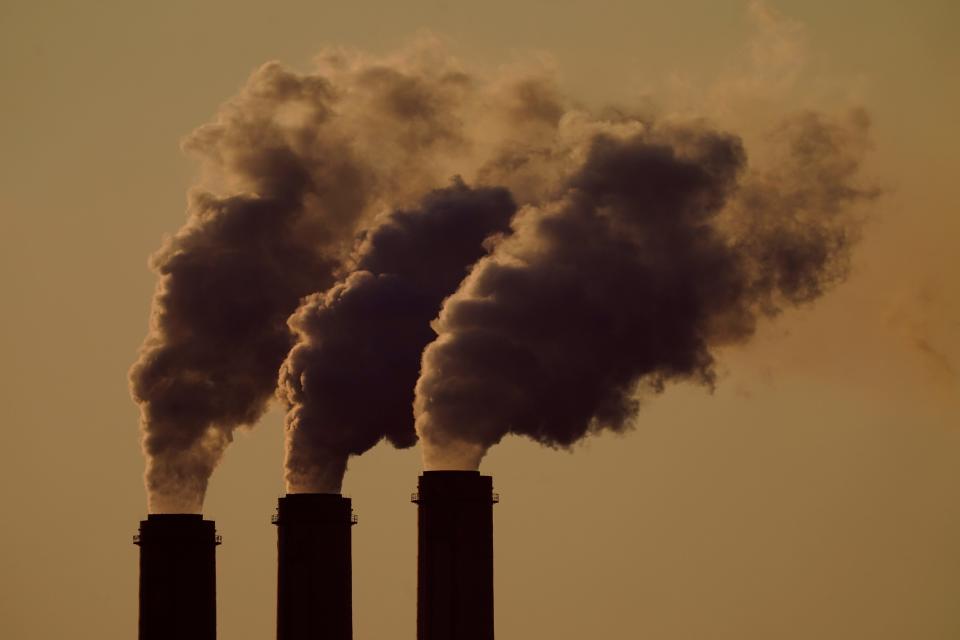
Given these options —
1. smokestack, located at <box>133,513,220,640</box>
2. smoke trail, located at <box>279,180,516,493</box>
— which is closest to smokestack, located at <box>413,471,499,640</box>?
smoke trail, located at <box>279,180,516,493</box>

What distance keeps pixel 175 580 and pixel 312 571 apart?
4396mm

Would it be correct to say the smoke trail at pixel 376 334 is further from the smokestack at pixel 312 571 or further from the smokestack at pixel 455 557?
the smokestack at pixel 455 557

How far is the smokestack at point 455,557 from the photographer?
8444cm

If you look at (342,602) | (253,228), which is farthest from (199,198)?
(342,602)

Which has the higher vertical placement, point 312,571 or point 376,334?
point 376,334

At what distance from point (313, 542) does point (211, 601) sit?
176 inches

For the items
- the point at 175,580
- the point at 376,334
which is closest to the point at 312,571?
the point at 175,580

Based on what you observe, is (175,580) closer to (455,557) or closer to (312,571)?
(312,571)

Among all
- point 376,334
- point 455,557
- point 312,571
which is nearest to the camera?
point 455,557

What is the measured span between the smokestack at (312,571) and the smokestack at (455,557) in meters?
5.91

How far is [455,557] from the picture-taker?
84812 millimetres

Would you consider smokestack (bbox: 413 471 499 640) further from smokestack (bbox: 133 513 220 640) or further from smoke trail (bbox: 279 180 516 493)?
smokestack (bbox: 133 513 220 640)

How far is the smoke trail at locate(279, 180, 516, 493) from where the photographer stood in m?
92.6

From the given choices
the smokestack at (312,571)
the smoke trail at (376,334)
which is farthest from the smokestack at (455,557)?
the smoke trail at (376,334)
